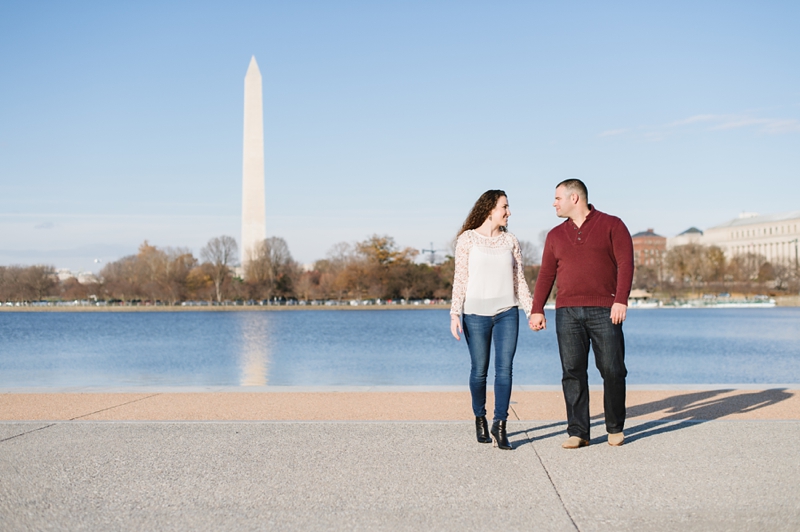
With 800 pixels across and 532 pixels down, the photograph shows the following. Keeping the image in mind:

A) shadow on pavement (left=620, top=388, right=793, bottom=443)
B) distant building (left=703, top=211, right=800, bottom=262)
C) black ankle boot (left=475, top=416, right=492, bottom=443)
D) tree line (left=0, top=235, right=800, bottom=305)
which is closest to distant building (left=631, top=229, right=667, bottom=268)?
distant building (left=703, top=211, right=800, bottom=262)

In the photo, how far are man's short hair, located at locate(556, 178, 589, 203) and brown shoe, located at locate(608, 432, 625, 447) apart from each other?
67.9 inches

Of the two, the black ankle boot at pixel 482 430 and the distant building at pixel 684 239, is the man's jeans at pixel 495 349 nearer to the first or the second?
the black ankle boot at pixel 482 430

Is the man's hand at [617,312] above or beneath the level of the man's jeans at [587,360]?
above

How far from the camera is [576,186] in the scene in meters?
5.82

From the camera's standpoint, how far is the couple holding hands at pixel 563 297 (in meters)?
5.64

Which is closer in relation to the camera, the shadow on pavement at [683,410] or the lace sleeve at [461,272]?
the lace sleeve at [461,272]

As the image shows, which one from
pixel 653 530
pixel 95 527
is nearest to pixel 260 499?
pixel 95 527

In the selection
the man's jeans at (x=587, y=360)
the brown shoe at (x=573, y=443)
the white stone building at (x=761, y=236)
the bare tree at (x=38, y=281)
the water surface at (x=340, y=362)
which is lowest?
the water surface at (x=340, y=362)

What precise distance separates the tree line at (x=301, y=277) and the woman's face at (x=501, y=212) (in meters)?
70.5

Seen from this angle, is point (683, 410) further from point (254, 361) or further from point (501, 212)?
point (254, 361)

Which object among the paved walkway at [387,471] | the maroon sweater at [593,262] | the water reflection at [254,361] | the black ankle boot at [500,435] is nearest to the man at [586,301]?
the maroon sweater at [593,262]

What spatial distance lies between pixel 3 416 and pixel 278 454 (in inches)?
136

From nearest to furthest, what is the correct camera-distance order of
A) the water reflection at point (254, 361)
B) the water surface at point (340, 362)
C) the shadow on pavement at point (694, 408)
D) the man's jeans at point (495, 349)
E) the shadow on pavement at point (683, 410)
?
the man's jeans at point (495, 349), the shadow on pavement at point (683, 410), the shadow on pavement at point (694, 408), the water reflection at point (254, 361), the water surface at point (340, 362)

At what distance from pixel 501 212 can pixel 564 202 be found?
18.4 inches
